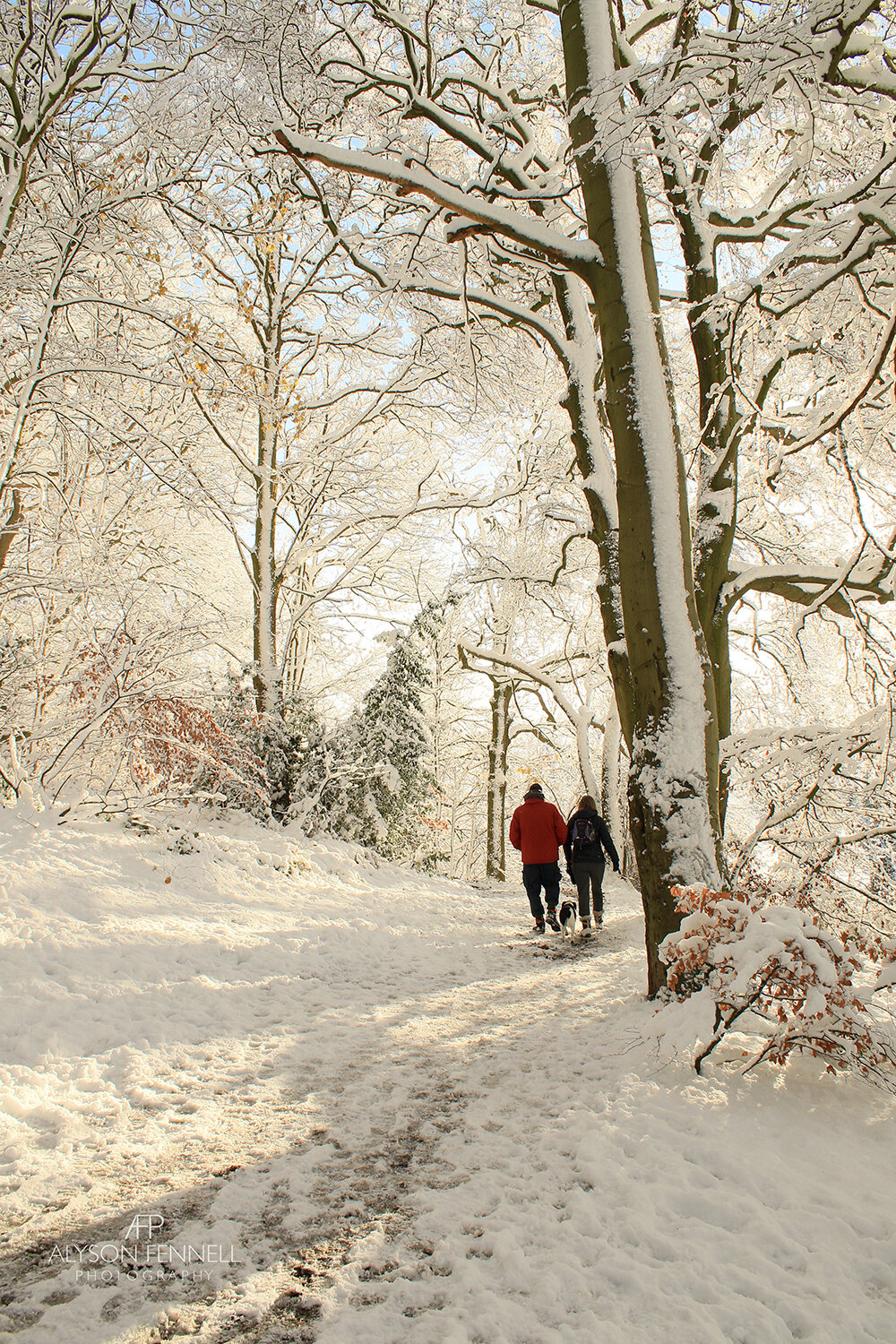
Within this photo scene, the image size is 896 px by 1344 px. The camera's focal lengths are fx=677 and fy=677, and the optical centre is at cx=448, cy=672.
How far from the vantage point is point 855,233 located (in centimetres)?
308

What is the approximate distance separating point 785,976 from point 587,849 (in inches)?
188

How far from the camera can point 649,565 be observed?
4441 mm

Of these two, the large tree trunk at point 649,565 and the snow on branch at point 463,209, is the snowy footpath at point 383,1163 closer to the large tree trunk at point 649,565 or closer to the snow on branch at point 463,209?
the large tree trunk at point 649,565

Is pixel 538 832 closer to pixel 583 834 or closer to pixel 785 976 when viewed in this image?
pixel 583 834

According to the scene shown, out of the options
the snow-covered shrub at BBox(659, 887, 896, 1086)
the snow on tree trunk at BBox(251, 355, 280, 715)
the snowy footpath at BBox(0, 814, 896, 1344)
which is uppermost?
the snow on tree trunk at BBox(251, 355, 280, 715)

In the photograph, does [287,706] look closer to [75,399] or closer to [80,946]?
[75,399]

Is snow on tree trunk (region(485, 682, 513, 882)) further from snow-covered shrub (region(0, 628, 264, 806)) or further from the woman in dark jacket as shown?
snow-covered shrub (region(0, 628, 264, 806))

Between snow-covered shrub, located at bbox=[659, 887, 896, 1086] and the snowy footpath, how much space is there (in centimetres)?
20

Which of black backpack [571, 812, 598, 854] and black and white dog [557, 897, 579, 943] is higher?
black backpack [571, 812, 598, 854]

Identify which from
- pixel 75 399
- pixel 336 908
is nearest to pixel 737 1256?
pixel 336 908

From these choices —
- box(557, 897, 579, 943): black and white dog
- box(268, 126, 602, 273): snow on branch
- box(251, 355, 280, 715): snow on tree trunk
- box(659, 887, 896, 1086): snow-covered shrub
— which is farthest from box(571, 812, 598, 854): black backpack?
box(268, 126, 602, 273): snow on branch

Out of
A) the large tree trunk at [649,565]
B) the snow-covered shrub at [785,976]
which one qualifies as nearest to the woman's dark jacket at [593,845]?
Answer: the large tree trunk at [649,565]

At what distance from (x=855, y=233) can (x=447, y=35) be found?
5201 millimetres

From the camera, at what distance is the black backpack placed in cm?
779
